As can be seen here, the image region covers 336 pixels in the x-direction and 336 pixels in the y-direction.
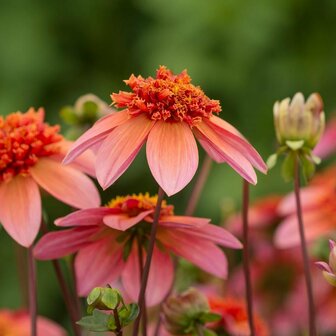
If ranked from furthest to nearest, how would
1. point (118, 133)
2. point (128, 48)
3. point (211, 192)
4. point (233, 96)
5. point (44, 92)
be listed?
point (128, 48)
point (44, 92)
point (233, 96)
point (211, 192)
point (118, 133)

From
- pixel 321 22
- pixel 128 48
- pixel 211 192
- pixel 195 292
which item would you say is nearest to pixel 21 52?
pixel 128 48

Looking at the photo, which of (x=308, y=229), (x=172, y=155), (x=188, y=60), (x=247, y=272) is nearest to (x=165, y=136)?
(x=172, y=155)

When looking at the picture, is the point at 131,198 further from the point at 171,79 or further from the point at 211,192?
the point at 211,192

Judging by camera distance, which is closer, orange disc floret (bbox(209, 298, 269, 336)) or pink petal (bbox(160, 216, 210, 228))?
pink petal (bbox(160, 216, 210, 228))

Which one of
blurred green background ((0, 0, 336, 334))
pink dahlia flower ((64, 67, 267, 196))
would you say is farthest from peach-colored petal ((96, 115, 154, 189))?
blurred green background ((0, 0, 336, 334))

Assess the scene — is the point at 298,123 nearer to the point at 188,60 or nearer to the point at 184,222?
the point at 184,222

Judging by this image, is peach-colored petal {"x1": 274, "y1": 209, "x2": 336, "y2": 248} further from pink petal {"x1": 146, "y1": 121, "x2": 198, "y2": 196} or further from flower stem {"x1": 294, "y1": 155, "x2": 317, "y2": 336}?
pink petal {"x1": 146, "y1": 121, "x2": 198, "y2": 196}
